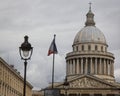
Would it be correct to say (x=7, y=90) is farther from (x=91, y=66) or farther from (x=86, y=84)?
(x=91, y=66)

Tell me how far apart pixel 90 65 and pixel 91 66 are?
0.46m

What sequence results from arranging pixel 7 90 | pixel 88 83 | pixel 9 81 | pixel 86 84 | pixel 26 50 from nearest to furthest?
pixel 26 50, pixel 7 90, pixel 9 81, pixel 88 83, pixel 86 84

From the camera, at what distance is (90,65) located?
16212 centimetres

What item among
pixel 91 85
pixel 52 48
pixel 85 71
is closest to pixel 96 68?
pixel 85 71

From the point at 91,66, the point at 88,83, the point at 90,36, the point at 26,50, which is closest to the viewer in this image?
the point at 26,50

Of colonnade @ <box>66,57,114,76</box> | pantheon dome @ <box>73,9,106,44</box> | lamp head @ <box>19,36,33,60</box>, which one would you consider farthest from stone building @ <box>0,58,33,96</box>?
lamp head @ <box>19,36,33,60</box>

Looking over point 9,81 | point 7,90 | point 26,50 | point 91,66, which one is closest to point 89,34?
point 91,66

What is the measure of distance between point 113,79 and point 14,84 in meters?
58.0

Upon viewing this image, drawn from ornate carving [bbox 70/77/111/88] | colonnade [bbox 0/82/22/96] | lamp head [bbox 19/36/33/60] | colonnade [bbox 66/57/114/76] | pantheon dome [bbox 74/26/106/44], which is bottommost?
lamp head [bbox 19/36/33/60]

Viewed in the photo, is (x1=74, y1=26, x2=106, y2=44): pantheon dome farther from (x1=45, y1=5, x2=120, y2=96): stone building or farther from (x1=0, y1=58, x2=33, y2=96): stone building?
(x1=0, y1=58, x2=33, y2=96): stone building

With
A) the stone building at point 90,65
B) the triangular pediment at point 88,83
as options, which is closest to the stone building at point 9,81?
the triangular pediment at point 88,83

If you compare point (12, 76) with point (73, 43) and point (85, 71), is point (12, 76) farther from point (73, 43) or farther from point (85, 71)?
point (73, 43)

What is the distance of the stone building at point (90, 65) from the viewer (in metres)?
148

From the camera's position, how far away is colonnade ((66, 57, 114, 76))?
162 m
